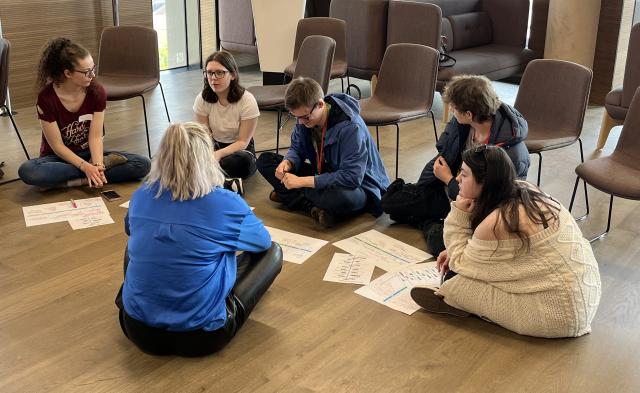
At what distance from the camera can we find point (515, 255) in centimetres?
269

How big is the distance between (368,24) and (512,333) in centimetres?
372

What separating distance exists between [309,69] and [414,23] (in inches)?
51.1

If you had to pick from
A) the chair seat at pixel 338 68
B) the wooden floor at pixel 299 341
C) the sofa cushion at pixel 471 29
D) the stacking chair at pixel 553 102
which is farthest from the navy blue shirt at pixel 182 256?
the sofa cushion at pixel 471 29

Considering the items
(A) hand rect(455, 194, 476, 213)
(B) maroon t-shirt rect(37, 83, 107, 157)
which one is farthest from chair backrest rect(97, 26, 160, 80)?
(A) hand rect(455, 194, 476, 213)

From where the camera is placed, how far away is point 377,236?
3.72 meters

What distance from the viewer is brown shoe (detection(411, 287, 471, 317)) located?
2967 mm

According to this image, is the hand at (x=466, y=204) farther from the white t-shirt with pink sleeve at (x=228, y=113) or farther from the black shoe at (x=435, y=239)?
the white t-shirt with pink sleeve at (x=228, y=113)

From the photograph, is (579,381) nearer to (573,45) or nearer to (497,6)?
(573,45)

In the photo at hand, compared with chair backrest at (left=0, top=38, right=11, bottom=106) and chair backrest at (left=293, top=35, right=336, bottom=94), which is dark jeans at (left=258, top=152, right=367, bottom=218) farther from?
chair backrest at (left=0, top=38, right=11, bottom=106)

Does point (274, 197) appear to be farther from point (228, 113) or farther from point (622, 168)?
point (622, 168)

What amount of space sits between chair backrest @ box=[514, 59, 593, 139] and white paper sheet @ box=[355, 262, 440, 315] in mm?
1138

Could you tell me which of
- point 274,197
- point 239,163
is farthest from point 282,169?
point 239,163

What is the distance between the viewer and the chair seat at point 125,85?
476cm

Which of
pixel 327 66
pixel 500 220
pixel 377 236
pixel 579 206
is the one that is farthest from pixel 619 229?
pixel 327 66
